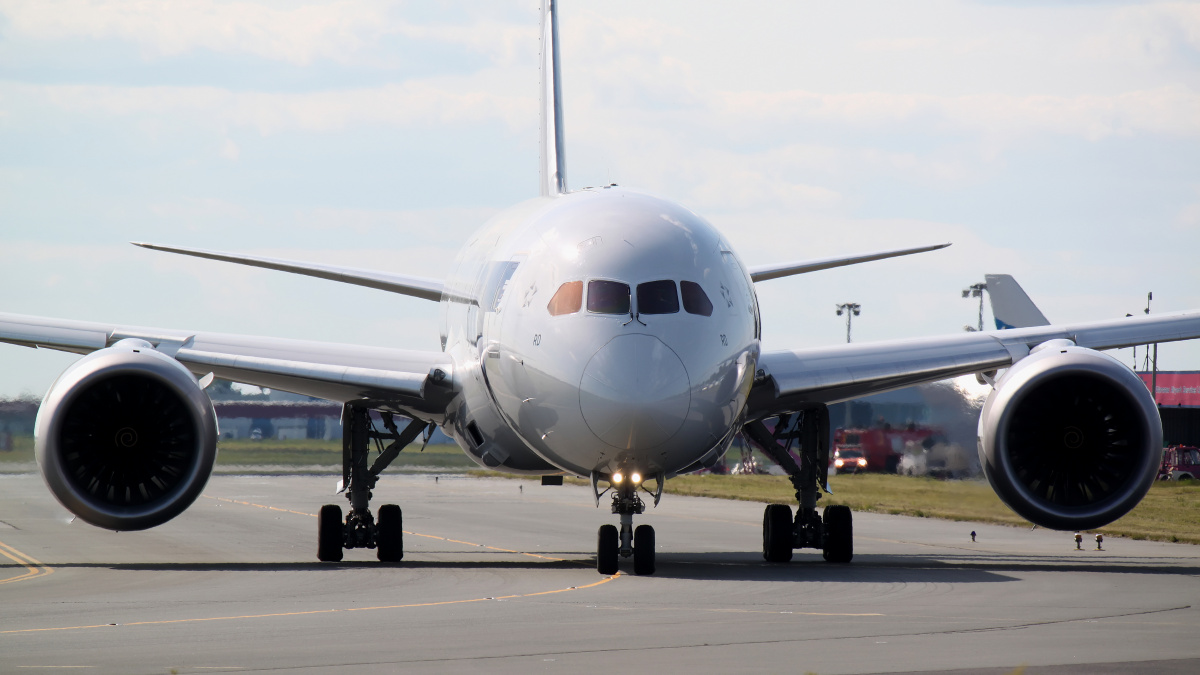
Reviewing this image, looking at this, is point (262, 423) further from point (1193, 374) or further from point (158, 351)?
point (1193, 374)

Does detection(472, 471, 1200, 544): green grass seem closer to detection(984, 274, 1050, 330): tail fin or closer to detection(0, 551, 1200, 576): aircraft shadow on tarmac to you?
detection(0, 551, 1200, 576): aircraft shadow on tarmac

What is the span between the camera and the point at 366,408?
796 inches

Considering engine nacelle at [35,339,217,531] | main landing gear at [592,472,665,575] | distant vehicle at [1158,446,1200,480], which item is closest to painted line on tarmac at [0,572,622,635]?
main landing gear at [592,472,665,575]

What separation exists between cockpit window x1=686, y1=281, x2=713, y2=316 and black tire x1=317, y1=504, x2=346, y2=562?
6.32m

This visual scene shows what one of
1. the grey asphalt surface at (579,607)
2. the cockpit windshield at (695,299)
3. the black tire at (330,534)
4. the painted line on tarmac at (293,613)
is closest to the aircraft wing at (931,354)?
the grey asphalt surface at (579,607)

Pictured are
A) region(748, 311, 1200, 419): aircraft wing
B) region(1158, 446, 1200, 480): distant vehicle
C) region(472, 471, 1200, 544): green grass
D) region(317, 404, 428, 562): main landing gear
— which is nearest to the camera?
region(748, 311, 1200, 419): aircraft wing

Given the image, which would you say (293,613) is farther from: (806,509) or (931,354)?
(931,354)

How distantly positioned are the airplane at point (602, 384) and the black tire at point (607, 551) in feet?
0.07

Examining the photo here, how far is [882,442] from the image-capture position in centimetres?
4003

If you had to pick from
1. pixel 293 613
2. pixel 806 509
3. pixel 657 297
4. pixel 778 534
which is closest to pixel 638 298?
pixel 657 297

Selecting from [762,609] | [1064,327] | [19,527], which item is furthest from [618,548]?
[19,527]

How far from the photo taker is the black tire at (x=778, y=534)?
19531 millimetres

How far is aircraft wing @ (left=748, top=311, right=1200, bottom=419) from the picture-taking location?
61.5ft

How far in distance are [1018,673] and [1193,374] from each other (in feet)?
257
